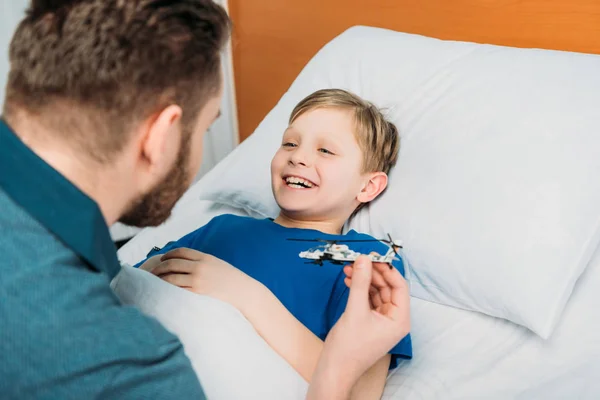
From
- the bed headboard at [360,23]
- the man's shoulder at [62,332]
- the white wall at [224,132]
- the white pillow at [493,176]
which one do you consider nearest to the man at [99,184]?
the man's shoulder at [62,332]

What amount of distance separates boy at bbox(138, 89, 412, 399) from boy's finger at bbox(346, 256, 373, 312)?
0.38 ft

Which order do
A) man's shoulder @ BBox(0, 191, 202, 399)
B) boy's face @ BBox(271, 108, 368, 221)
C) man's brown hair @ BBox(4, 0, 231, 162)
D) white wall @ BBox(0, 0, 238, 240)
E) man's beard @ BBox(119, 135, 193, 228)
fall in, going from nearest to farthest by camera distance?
man's shoulder @ BBox(0, 191, 202, 399) < man's brown hair @ BBox(4, 0, 231, 162) < man's beard @ BBox(119, 135, 193, 228) < boy's face @ BBox(271, 108, 368, 221) < white wall @ BBox(0, 0, 238, 240)

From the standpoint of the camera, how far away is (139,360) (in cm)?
63

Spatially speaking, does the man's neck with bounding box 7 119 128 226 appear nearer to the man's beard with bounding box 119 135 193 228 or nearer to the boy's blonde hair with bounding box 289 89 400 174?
the man's beard with bounding box 119 135 193 228

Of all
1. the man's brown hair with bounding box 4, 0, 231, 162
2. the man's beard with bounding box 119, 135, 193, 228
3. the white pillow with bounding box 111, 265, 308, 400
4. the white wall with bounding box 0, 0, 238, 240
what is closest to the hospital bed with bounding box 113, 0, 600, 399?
the white pillow with bounding box 111, 265, 308, 400

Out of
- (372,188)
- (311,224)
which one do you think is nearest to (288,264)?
(311,224)

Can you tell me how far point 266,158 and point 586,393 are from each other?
2.84ft

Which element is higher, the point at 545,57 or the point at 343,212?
the point at 545,57

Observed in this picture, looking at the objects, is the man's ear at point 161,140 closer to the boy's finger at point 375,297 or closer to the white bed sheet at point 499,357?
the boy's finger at point 375,297

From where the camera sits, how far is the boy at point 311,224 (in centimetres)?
96

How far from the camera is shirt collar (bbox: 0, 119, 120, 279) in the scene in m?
0.64

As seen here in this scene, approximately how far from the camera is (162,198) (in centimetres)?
81

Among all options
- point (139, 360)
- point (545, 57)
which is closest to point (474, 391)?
point (139, 360)

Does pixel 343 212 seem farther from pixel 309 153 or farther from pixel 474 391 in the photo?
pixel 474 391
